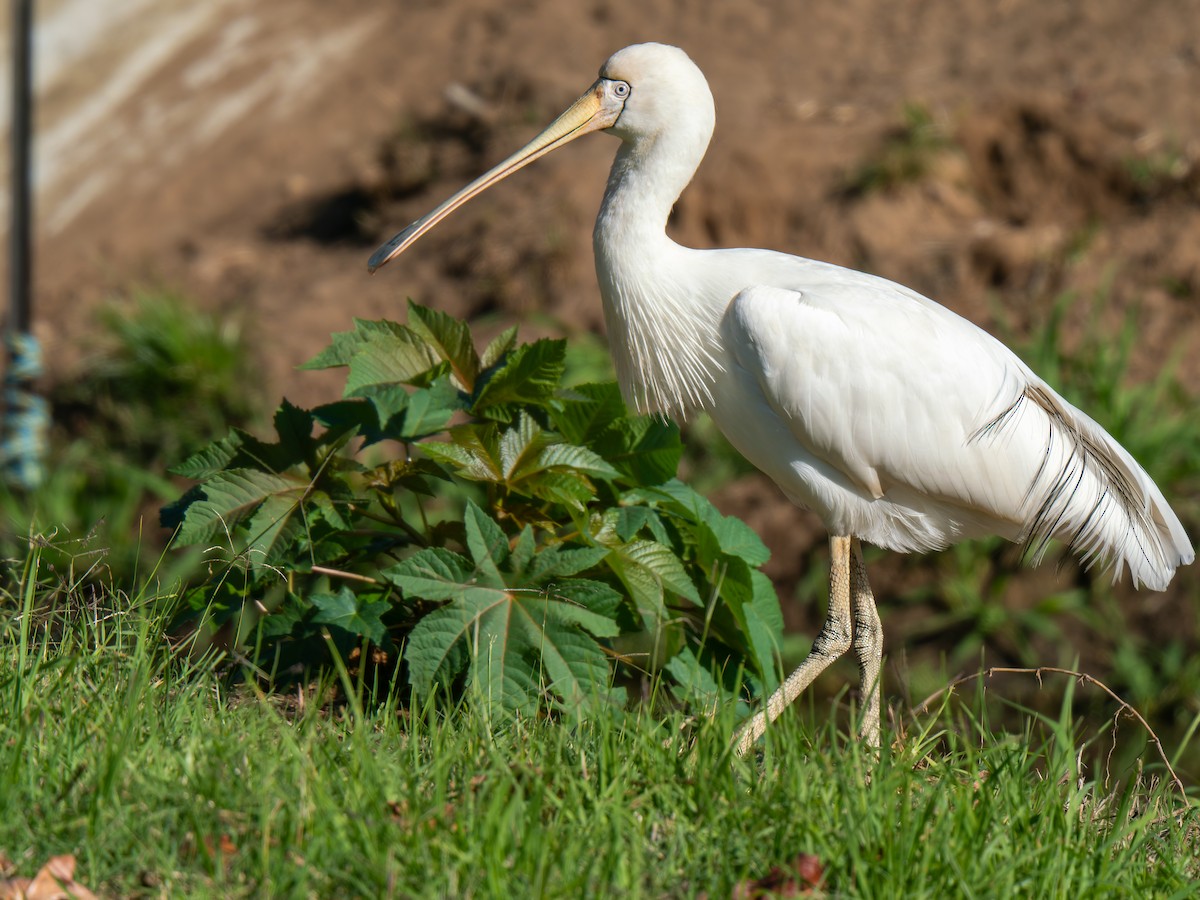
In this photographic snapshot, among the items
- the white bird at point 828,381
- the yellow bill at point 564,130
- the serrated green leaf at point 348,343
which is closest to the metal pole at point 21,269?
Answer: the yellow bill at point 564,130

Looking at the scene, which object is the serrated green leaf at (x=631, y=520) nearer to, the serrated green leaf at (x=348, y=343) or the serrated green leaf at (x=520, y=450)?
the serrated green leaf at (x=520, y=450)

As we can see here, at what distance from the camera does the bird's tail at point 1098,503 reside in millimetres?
4473

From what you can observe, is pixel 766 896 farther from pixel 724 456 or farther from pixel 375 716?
pixel 724 456

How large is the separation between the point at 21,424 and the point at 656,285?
5.16 metres

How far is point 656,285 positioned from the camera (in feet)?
13.9

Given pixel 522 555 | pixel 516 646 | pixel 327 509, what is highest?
pixel 327 509

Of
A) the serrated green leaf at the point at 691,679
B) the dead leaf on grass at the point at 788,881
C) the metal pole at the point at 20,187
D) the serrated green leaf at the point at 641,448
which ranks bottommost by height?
the serrated green leaf at the point at 691,679

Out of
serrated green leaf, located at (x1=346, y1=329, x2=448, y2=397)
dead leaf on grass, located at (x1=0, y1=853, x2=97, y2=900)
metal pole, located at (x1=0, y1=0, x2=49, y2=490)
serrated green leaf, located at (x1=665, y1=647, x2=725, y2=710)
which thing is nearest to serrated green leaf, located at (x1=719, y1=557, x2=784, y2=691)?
serrated green leaf, located at (x1=665, y1=647, x2=725, y2=710)

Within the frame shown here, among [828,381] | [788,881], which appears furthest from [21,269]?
[788,881]

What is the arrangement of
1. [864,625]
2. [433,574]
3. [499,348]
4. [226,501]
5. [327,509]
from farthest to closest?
[864,625], [499,348], [327,509], [226,501], [433,574]

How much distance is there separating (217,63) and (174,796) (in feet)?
38.4

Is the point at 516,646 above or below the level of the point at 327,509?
below

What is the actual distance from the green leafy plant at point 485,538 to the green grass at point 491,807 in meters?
0.32

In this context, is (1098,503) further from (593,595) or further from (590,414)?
(593,595)
